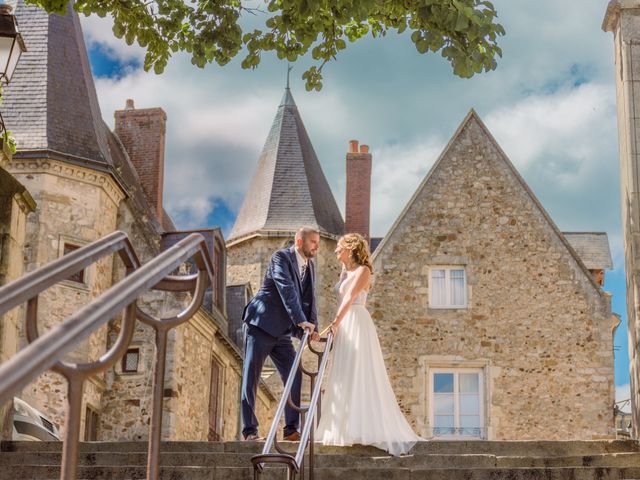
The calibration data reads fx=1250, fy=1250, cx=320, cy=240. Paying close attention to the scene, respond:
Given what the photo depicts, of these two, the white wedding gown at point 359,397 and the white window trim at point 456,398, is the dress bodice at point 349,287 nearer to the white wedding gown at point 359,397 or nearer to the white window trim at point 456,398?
the white wedding gown at point 359,397

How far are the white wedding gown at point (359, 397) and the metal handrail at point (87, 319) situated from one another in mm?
4488

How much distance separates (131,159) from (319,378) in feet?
66.0

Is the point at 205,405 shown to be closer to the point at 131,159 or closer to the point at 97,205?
the point at 97,205

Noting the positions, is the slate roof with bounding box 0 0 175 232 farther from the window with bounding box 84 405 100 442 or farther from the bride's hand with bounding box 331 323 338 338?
the bride's hand with bounding box 331 323 338 338

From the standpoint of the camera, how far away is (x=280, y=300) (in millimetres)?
9148

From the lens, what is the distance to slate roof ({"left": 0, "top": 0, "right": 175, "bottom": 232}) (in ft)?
72.8

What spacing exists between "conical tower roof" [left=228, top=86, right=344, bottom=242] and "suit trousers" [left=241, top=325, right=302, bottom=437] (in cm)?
2545

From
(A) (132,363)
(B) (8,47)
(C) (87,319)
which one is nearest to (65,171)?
(A) (132,363)

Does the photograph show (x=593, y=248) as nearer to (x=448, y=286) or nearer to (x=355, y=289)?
(x=448, y=286)

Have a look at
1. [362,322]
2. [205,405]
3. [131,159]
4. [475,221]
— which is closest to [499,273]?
[475,221]

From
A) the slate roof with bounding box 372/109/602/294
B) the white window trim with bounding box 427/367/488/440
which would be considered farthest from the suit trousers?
the slate roof with bounding box 372/109/602/294

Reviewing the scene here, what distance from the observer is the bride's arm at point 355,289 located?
371 inches

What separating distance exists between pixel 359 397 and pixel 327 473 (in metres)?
1.99

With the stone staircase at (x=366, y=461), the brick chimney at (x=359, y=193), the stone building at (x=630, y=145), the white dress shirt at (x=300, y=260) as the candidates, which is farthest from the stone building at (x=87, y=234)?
the stone staircase at (x=366, y=461)
